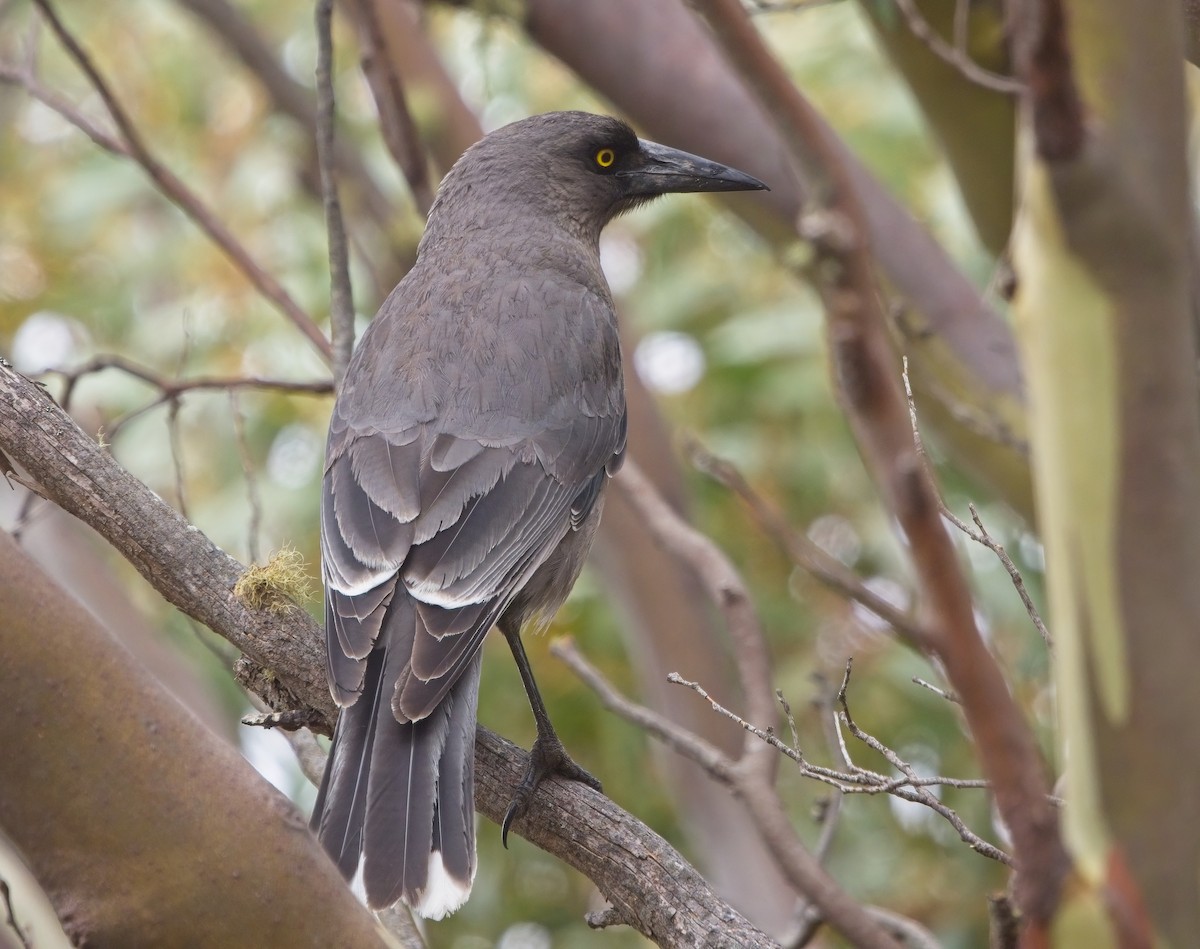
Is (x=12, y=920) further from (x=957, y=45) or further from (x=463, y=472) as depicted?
(x=957, y=45)

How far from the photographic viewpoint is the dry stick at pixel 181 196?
407cm

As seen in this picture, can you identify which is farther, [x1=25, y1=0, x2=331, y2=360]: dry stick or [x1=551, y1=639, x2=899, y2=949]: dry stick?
[x1=25, y1=0, x2=331, y2=360]: dry stick

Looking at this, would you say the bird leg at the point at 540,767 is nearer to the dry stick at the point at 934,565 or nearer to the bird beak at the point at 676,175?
the dry stick at the point at 934,565

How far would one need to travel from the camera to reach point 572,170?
15.8 feet

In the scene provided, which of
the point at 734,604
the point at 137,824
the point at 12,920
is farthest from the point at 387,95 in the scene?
the point at 137,824

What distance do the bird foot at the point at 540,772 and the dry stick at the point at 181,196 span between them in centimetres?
132

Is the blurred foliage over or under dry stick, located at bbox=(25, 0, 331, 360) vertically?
under

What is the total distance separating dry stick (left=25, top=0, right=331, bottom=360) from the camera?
4070mm

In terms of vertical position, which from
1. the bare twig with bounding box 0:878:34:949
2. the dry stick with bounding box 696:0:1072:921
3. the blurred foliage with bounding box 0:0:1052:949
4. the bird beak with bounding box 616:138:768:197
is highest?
the dry stick with bounding box 696:0:1072:921

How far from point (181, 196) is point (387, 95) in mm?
664

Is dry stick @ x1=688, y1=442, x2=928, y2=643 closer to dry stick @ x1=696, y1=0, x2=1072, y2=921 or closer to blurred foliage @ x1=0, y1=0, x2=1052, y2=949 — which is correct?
dry stick @ x1=696, y1=0, x2=1072, y2=921

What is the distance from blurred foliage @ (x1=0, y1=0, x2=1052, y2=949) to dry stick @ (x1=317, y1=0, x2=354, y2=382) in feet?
2.21

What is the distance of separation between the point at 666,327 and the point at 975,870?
2.26 m

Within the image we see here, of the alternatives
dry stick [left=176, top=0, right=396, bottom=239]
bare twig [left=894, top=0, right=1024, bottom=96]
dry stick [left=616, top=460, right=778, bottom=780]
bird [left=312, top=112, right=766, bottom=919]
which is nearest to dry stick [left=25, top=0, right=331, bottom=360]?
bird [left=312, top=112, right=766, bottom=919]
